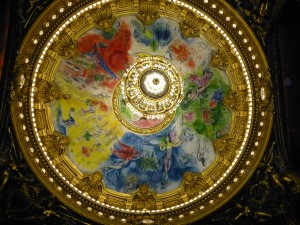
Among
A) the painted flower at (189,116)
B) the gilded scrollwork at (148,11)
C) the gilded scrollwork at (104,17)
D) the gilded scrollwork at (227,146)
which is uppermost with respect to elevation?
the gilded scrollwork at (148,11)

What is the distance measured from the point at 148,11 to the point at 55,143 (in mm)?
3935

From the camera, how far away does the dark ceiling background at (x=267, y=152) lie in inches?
443

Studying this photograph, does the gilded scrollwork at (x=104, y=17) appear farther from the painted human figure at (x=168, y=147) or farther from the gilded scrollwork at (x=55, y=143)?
the painted human figure at (x=168, y=147)

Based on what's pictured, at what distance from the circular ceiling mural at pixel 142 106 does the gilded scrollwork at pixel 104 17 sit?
0.03 meters

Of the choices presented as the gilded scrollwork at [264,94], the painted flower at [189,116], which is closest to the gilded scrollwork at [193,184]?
the painted flower at [189,116]

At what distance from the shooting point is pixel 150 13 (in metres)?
12.7

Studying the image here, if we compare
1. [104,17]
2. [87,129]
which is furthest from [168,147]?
[104,17]

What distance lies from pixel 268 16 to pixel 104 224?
616 centimetres

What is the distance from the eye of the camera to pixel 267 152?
40.6ft

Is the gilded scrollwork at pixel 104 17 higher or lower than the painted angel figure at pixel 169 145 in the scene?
higher

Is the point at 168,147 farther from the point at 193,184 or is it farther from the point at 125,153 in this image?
the point at 193,184

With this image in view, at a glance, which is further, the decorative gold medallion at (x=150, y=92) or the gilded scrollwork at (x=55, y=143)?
the decorative gold medallion at (x=150, y=92)

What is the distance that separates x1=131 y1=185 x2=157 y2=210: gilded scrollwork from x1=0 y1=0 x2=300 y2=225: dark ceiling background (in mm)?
1331

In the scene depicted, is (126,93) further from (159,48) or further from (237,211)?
(237,211)
